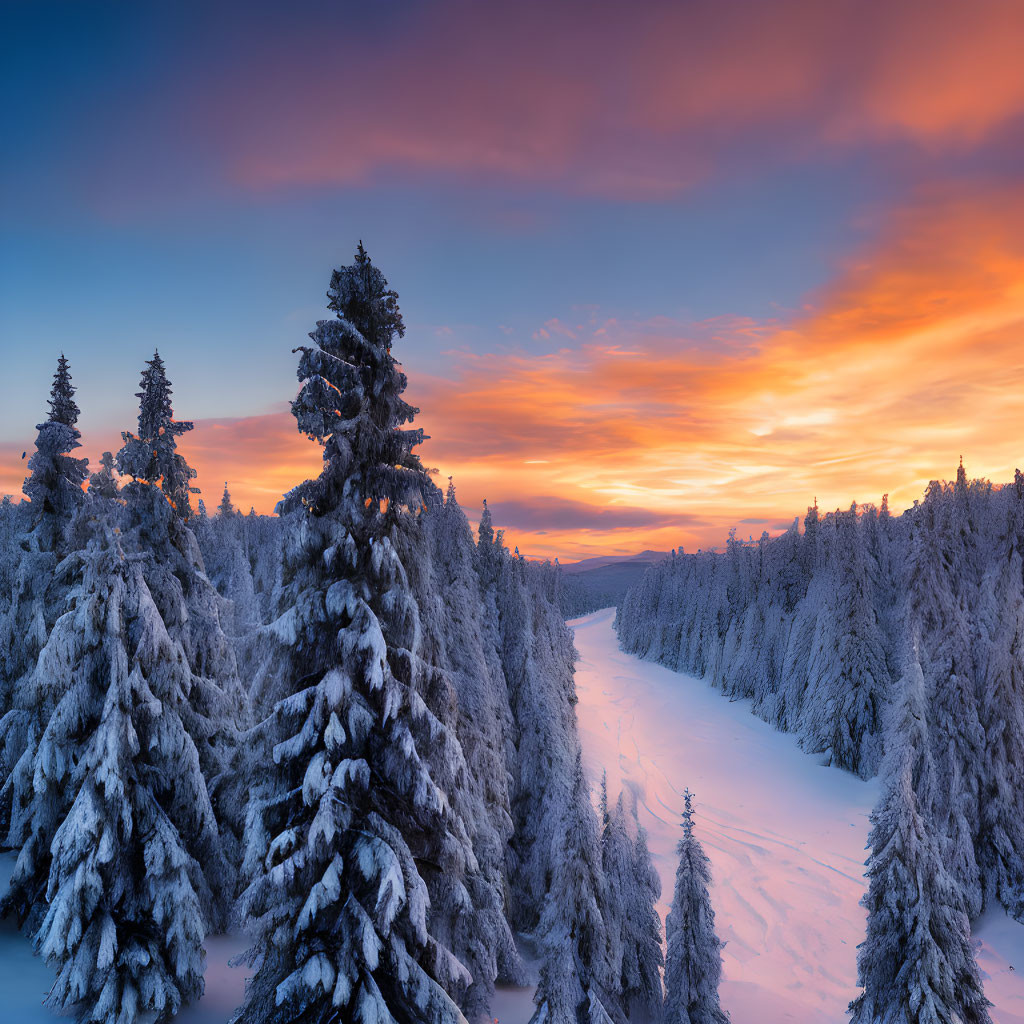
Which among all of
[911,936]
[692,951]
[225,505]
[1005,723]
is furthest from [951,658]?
[225,505]

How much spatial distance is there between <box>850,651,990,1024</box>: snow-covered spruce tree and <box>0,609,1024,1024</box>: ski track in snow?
7.13m

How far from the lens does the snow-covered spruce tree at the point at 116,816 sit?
10.8 meters

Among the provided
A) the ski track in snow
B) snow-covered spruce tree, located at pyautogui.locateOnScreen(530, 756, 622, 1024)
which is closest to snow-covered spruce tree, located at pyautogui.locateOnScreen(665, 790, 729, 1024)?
snow-covered spruce tree, located at pyautogui.locateOnScreen(530, 756, 622, 1024)

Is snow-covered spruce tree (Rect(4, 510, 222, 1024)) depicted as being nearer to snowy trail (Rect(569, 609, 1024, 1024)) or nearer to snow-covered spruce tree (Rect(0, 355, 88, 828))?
snow-covered spruce tree (Rect(0, 355, 88, 828))

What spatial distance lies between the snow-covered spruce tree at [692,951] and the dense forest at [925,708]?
9.27ft

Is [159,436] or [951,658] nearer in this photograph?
[159,436]

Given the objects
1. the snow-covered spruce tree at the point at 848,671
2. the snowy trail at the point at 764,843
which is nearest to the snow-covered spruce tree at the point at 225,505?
the snowy trail at the point at 764,843

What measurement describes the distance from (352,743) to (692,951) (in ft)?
30.8

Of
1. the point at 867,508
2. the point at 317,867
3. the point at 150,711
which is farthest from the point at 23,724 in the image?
the point at 867,508

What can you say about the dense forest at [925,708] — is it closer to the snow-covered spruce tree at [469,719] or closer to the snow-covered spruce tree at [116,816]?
the snow-covered spruce tree at [469,719]

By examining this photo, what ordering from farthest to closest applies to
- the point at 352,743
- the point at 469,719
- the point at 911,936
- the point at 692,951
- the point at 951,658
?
the point at 951,658
the point at 469,719
the point at 692,951
the point at 911,936
the point at 352,743

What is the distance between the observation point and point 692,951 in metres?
12.2

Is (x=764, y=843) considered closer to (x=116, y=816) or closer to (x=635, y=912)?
(x=635, y=912)

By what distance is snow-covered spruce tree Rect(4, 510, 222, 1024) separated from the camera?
10805 millimetres
